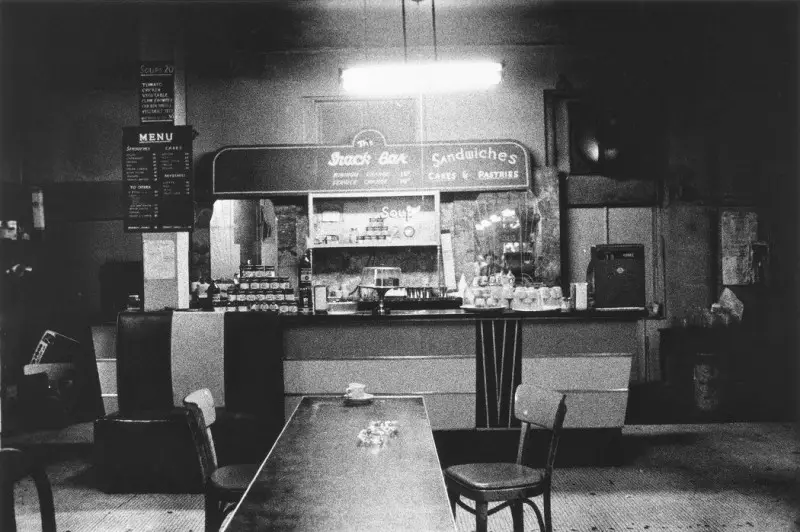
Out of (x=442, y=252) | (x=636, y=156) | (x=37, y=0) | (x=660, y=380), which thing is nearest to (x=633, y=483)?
(x=660, y=380)

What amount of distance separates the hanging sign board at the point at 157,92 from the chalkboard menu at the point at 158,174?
0.51ft

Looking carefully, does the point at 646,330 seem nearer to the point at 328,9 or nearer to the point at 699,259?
the point at 699,259

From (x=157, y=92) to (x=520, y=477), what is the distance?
15.5ft

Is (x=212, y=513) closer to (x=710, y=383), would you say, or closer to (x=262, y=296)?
(x=262, y=296)

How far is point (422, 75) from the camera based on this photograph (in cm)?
444

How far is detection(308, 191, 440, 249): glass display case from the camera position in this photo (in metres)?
7.03

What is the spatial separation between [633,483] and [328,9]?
4992 mm

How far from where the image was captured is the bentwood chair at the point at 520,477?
271 cm

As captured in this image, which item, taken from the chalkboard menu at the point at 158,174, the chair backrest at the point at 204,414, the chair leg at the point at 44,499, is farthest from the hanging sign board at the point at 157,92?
the chair leg at the point at 44,499

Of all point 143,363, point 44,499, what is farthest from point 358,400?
point 143,363

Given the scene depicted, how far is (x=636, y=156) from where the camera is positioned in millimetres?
7184

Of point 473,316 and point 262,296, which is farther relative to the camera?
point 262,296

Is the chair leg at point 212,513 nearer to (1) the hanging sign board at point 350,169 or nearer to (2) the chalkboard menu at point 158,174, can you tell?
(2) the chalkboard menu at point 158,174

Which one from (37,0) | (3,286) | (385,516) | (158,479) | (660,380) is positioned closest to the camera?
(385,516)
